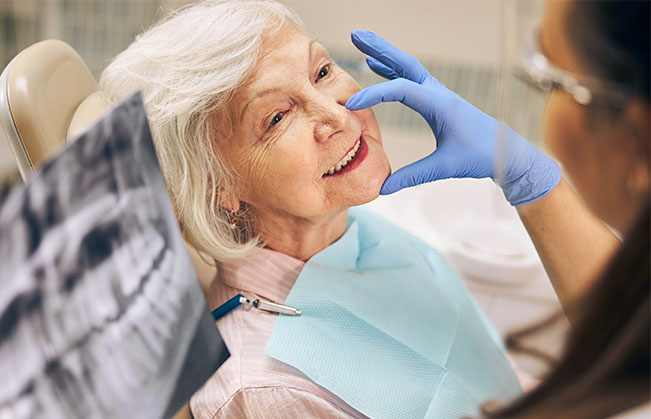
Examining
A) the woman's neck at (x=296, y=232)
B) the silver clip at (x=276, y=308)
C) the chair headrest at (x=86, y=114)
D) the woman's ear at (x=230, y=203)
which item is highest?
the chair headrest at (x=86, y=114)

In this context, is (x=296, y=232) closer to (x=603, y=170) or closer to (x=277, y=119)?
(x=277, y=119)

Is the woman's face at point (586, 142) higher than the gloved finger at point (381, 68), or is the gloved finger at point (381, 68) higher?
the woman's face at point (586, 142)

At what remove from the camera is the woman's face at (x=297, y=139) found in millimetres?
1022

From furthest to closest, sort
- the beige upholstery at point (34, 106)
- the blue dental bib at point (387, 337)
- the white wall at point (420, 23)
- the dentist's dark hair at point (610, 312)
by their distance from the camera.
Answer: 1. the white wall at point (420, 23)
2. the blue dental bib at point (387, 337)
3. the beige upholstery at point (34, 106)
4. the dentist's dark hair at point (610, 312)

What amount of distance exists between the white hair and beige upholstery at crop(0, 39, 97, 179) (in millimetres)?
117

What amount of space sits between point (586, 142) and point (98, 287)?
1.74 ft

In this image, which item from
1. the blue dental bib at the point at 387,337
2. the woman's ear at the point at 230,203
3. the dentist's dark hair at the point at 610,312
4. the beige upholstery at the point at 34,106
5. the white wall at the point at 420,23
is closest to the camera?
the dentist's dark hair at the point at 610,312

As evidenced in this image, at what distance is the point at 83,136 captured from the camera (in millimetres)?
566

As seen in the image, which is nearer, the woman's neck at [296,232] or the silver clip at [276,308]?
the silver clip at [276,308]

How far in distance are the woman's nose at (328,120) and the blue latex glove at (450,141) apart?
42 mm

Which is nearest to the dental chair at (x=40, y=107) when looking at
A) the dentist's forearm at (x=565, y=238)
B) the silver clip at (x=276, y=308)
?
the silver clip at (x=276, y=308)

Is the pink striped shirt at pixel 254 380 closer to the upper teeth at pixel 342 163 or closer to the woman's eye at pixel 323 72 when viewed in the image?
the upper teeth at pixel 342 163

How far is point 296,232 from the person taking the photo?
117cm

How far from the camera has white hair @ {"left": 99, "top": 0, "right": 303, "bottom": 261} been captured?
0.98 metres
